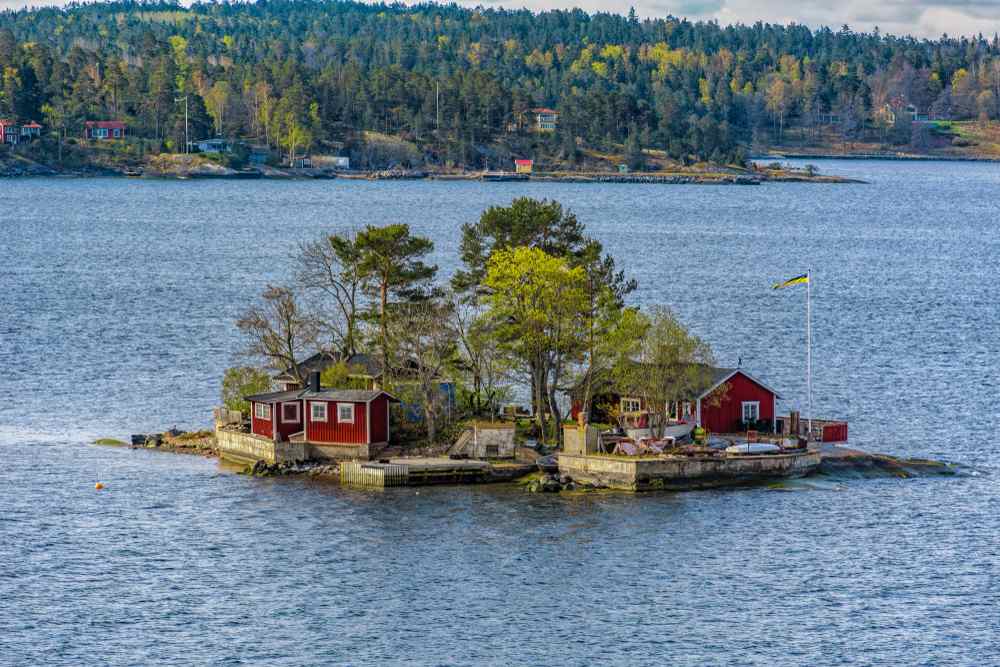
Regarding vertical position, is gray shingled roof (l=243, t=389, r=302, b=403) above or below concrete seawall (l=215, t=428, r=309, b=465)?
above

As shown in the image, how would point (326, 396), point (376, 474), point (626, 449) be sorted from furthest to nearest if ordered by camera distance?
1. point (326, 396)
2. point (626, 449)
3. point (376, 474)

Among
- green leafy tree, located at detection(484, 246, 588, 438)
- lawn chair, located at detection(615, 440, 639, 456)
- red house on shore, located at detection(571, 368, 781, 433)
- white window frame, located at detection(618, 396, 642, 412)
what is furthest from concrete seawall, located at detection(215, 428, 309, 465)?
white window frame, located at detection(618, 396, 642, 412)

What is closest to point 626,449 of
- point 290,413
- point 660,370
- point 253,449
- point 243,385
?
point 660,370

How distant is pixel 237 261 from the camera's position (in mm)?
135000

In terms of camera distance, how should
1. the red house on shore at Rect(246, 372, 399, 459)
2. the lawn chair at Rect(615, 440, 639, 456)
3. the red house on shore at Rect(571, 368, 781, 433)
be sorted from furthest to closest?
1. the red house on shore at Rect(571, 368, 781, 433)
2. the red house on shore at Rect(246, 372, 399, 459)
3. the lawn chair at Rect(615, 440, 639, 456)

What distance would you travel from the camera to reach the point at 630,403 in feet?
204

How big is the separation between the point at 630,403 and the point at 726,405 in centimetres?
359

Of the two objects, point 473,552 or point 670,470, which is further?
point 670,470

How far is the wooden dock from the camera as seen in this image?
57.4 m

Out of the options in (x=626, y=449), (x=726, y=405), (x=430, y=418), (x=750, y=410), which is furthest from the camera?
(x=750, y=410)

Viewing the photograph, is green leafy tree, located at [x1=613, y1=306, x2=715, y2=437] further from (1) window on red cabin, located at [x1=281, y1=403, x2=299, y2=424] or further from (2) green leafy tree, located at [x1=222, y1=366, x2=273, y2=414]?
(2) green leafy tree, located at [x1=222, y1=366, x2=273, y2=414]

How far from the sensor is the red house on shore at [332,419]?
59469mm

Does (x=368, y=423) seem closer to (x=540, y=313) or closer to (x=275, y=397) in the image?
(x=275, y=397)

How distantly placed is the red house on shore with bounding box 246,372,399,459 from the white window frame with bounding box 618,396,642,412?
865 cm
